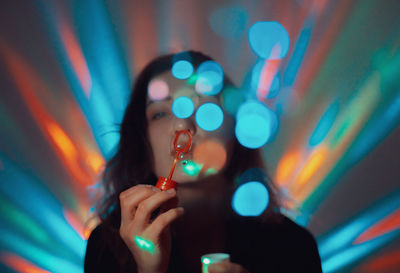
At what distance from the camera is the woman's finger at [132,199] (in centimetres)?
77

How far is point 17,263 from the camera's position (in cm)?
118

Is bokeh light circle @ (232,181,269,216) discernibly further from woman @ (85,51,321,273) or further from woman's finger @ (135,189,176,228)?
woman's finger @ (135,189,176,228)

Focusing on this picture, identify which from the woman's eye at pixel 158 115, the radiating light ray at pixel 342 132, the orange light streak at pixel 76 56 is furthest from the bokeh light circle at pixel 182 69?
the radiating light ray at pixel 342 132

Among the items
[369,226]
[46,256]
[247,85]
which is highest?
[247,85]

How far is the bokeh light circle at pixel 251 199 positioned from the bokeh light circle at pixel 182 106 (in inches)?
18.5

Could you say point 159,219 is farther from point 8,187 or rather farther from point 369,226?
point 369,226

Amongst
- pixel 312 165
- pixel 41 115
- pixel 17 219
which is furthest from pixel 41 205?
pixel 312 165

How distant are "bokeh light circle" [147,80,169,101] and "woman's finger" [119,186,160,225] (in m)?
0.32

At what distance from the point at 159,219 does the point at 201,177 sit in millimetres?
247

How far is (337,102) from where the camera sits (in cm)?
130

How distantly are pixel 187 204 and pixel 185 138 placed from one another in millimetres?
287

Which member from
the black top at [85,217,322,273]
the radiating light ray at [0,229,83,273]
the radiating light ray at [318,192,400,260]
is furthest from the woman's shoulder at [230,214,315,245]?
the radiating light ray at [0,229,83,273]

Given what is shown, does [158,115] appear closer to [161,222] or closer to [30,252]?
[161,222]

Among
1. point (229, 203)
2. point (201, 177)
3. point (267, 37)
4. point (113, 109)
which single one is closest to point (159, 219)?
point (201, 177)
